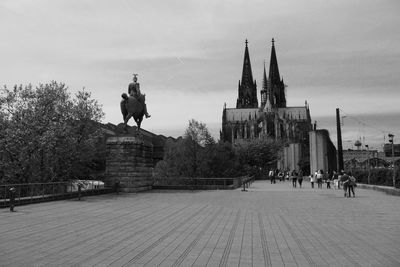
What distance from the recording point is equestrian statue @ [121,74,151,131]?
25.2 m

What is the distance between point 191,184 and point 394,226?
64.9ft

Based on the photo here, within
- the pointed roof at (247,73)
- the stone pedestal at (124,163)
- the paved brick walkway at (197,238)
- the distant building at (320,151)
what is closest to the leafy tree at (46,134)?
the stone pedestal at (124,163)

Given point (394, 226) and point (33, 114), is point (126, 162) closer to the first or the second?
point (33, 114)

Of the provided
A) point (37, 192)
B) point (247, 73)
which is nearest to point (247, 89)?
point (247, 73)

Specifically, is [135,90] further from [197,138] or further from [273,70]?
[273,70]

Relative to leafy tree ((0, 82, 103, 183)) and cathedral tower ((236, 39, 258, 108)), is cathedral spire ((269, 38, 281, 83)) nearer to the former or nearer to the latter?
cathedral tower ((236, 39, 258, 108))

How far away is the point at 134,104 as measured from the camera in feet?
82.6

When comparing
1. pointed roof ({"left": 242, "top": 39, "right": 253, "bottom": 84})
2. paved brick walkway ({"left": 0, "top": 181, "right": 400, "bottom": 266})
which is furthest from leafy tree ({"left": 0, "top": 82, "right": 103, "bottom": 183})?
pointed roof ({"left": 242, "top": 39, "right": 253, "bottom": 84})

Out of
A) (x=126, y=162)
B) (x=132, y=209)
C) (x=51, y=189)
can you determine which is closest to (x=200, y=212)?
(x=132, y=209)

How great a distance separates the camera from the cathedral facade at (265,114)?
134125 millimetres

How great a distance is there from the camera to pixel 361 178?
38281mm

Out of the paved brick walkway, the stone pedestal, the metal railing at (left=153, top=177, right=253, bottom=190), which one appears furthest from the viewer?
the metal railing at (left=153, top=177, right=253, bottom=190)

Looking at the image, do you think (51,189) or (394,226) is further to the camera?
(51,189)

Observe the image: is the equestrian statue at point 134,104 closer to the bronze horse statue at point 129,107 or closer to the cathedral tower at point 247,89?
the bronze horse statue at point 129,107
